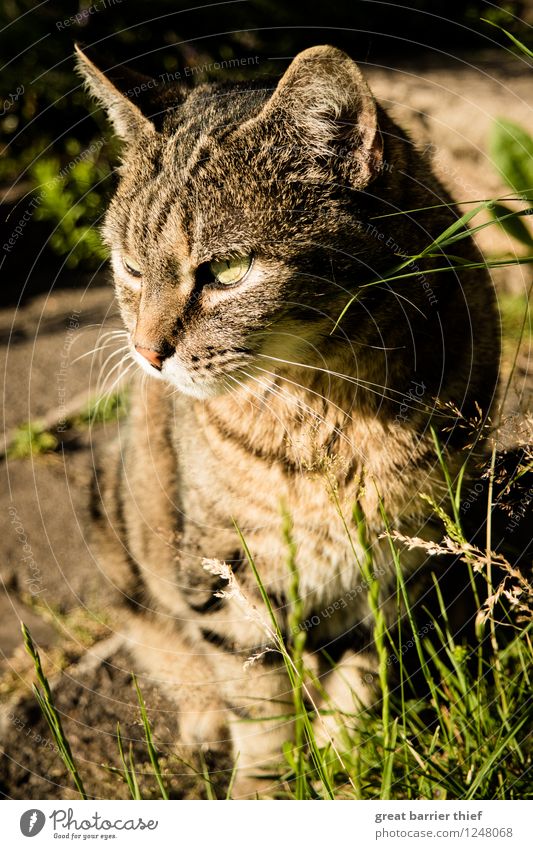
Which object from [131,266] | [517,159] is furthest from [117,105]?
[517,159]

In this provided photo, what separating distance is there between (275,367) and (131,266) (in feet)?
1.35

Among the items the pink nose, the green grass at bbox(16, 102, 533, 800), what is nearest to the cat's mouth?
the pink nose

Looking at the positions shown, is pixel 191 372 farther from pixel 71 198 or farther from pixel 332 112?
pixel 71 198

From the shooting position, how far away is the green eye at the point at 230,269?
1.47m

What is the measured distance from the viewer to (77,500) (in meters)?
2.52

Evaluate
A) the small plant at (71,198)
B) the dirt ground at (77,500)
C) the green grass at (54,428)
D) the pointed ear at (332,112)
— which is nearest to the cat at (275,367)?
the pointed ear at (332,112)

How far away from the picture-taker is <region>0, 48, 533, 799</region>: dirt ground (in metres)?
1.98

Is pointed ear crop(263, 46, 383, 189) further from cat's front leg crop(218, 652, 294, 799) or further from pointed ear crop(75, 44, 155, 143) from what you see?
cat's front leg crop(218, 652, 294, 799)

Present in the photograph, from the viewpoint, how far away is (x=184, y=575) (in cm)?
196

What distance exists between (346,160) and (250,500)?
851mm

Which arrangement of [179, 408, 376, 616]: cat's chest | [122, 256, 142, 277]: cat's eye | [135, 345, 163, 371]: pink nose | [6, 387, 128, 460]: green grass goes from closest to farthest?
[135, 345, 163, 371]: pink nose
[122, 256, 142, 277]: cat's eye
[179, 408, 376, 616]: cat's chest
[6, 387, 128, 460]: green grass

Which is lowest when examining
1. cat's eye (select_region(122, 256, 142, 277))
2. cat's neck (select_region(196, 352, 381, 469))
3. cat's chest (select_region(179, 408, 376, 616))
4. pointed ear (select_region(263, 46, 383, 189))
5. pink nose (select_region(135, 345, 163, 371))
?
cat's chest (select_region(179, 408, 376, 616))
